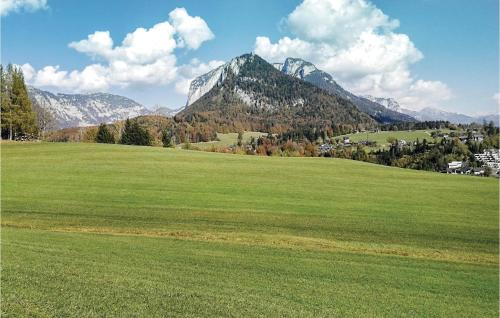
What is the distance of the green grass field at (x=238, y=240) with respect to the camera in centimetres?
1298

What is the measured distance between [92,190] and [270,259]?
2772 centimetres

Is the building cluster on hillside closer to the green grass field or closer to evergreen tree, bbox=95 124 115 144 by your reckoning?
the green grass field

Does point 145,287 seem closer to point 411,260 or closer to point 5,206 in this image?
point 411,260

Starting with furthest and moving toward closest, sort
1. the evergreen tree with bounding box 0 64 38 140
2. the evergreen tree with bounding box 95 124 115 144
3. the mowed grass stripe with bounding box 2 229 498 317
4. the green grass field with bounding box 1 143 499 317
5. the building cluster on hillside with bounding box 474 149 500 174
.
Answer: the building cluster on hillside with bounding box 474 149 500 174
the evergreen tree with bounding box 95 124 115 144
the evergreen tree with bounding box 0 64 38 140
the green grass field with bounding box 1 143 499 317
the mowed grass stripe with bounding box 2 229 498 317

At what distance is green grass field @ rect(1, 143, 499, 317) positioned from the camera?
42.6ft

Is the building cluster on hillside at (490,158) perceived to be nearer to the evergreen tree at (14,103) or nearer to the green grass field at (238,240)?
the green grass field at (238,240)

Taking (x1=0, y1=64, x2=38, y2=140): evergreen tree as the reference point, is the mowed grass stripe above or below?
→ below

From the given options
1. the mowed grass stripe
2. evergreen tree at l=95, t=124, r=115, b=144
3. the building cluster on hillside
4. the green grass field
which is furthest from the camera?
the building cluster on hillside

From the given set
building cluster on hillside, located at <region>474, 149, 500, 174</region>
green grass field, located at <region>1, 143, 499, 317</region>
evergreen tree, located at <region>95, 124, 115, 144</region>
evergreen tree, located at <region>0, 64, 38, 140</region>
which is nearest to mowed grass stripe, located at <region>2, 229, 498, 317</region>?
green grass field, located at <region>1, 143, 499, 317</region>

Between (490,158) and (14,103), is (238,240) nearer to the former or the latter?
(14,103)

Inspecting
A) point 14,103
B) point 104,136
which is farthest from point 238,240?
point 104,136

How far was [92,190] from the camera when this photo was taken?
139 feet

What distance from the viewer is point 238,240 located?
2817 cm

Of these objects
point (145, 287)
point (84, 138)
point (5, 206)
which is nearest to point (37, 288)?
point (145, 287)
